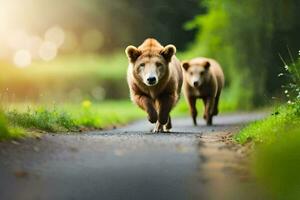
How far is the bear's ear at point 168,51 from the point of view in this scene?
12.9 metres

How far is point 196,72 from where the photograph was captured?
56.1ft

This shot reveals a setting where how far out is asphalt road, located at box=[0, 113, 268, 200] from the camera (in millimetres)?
7871

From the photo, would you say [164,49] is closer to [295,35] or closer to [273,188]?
[273,188]

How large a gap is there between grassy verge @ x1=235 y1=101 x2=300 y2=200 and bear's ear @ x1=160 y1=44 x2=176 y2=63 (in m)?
2.14

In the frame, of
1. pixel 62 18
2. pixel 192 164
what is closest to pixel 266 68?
pixel 62 18

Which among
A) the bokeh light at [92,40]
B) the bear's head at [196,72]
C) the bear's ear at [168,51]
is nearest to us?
the bear's ear at [168,51]

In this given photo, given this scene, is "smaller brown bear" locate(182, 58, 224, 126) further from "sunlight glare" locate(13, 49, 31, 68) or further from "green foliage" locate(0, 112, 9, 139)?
"sunlight glare" locate(13, 49, 31, 68)

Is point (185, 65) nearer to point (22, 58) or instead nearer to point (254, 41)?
point (254, 41)

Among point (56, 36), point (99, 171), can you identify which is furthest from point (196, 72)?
point (56, 36)

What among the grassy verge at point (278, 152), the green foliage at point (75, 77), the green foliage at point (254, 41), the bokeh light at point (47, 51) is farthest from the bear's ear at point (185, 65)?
the bokeh light at point (47, 51)

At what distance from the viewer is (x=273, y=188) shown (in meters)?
8.21

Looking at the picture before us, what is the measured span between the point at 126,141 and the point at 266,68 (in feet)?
43.5

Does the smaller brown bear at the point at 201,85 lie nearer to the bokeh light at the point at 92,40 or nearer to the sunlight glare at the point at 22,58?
the sunlight glare at the point at 22,58

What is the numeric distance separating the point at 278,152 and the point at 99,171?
2.09 m
